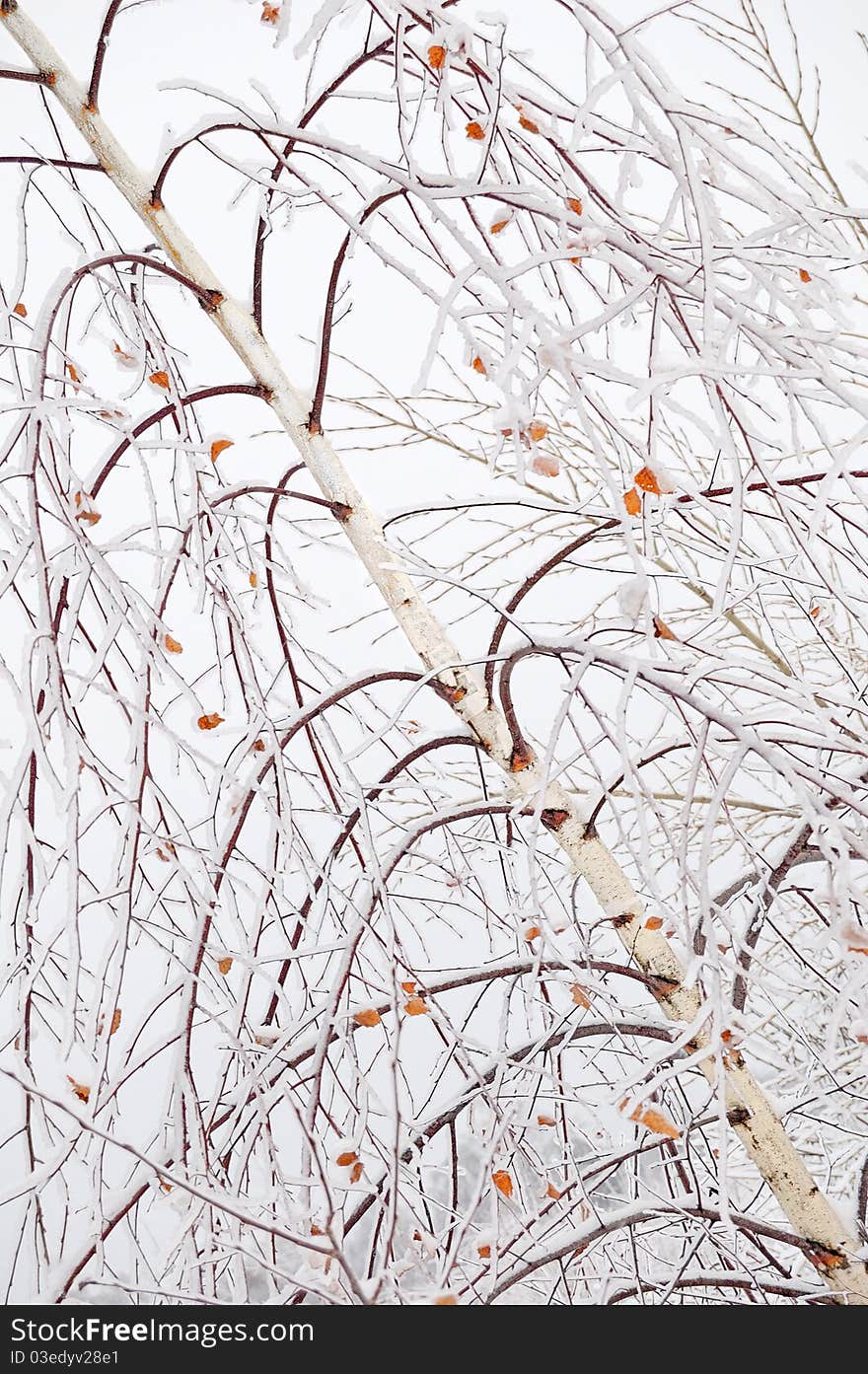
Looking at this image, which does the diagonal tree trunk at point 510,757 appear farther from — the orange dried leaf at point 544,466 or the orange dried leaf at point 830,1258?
the orange dried leaf at point 544,466

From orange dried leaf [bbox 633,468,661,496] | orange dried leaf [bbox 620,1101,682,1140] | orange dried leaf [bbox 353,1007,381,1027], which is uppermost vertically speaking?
orange dried leaf [bbox 633,468,661,496]

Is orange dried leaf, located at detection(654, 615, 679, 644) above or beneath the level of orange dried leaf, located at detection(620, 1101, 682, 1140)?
above

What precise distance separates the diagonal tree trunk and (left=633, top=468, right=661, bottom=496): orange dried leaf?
0.24 meters

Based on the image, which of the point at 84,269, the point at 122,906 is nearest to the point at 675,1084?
the point at 122,906

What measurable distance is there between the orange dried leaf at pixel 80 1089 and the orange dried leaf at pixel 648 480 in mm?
420

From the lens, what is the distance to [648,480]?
1.39 feet

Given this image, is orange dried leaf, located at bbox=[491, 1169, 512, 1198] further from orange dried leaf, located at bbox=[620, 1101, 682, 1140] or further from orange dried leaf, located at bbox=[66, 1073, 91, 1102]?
orange dried leaf, located at bbox=[66, 1073, 91, 1102]

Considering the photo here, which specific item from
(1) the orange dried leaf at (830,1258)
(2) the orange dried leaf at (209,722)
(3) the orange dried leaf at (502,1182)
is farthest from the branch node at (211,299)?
(1) the orange dried leaf at (830,1258)

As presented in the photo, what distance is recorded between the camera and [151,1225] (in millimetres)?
1368

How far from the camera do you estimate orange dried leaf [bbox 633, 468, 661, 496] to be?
42cm

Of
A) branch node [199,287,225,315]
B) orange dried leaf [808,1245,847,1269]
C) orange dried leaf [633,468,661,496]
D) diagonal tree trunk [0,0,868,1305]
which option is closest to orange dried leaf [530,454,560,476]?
orange dried leaf [633,468,661,496]

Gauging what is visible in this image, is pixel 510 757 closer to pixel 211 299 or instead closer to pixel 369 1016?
pixel 369 1016

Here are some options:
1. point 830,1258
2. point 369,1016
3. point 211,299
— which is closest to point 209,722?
Answer: point 369,1016

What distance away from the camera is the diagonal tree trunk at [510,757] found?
65cm
